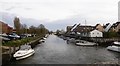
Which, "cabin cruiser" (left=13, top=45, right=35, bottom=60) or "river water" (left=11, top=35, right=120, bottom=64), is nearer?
"river water" (left=11, top=35, right=120, bottom=64)

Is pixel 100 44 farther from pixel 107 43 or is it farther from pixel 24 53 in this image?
pixel 24 53

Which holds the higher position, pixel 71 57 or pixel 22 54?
pixel 22 54

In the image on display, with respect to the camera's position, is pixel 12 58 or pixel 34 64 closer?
pixel 34 64

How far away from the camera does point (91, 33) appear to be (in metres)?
103

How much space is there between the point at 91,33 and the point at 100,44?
94.0 feet

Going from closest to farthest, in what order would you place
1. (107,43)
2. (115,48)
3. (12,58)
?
(12,58) → (115,48) → (107,43)

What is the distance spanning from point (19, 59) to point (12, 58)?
1.27 metres

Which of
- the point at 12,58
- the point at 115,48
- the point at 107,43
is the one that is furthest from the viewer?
the point at 107,43

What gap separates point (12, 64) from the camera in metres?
33.4

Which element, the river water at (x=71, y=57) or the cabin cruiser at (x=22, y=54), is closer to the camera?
the river water at (x=71, y=57)

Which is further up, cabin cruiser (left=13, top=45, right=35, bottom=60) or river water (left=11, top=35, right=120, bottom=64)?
cabin cruiser (left=13, top=45, right=35, bottom=60)

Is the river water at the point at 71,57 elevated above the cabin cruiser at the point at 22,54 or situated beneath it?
situated beneath

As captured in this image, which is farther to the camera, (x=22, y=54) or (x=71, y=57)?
(x=71, y=57)

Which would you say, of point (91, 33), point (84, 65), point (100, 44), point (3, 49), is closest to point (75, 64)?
point (84, 65)
